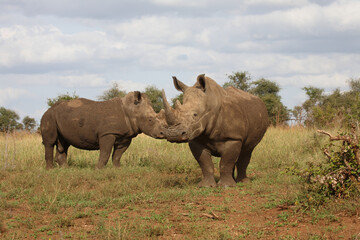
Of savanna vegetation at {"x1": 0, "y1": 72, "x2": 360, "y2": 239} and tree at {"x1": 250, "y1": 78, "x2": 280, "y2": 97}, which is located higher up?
tree at {"x1": 250, "y1": 78, "x2": 280, "y2": 97}

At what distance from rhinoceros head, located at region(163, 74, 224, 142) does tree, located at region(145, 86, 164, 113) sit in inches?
966

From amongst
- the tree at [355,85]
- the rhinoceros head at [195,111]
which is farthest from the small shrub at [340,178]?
the tree at [355,85]

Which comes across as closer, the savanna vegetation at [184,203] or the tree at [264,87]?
the savanna vegetation at [184,203]

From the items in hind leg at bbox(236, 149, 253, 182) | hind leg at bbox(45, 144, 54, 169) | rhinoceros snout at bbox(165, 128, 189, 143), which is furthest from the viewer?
hind leg at bbox(45, 144, 54, 169)

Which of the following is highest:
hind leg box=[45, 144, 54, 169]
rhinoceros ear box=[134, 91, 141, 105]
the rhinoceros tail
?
rhinoceros ear box=[134, 91, 141, 105]

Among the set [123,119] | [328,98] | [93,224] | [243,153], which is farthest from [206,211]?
[328,98]

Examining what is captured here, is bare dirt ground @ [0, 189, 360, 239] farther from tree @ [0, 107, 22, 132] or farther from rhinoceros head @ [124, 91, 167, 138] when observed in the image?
tree @ [0, 107, 22, 132]

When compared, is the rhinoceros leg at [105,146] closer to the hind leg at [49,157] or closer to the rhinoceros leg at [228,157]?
the hind leg at [49,157]

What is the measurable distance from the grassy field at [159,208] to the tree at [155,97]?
73.4 feet

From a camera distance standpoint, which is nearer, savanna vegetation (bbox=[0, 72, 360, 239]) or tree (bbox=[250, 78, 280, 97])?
savanna vegetation (bbox=[0, 72, 360, 239])

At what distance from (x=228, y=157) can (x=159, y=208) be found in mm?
1823

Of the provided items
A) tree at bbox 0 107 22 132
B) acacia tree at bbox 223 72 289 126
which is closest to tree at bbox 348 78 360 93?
acacia tree at bbox 223 72 289 126

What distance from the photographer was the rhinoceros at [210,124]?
7746 millimetres

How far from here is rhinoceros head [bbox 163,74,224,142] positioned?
7578 mm
